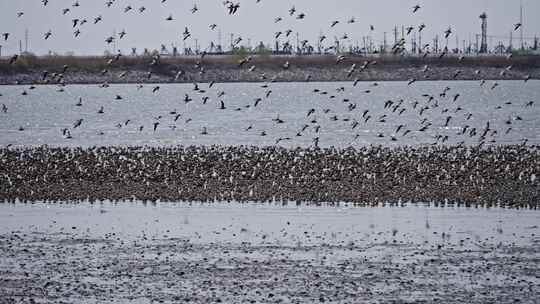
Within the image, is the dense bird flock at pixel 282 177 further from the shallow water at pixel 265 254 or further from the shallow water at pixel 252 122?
the shallow water at pixel 252 122

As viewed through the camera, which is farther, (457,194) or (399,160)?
(399,160)

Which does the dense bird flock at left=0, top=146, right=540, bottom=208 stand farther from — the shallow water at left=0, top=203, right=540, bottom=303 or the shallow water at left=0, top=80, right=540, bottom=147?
the shallow water at left=0, top=80, right=540, bottom=147

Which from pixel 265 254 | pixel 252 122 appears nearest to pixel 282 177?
pixel 265 254

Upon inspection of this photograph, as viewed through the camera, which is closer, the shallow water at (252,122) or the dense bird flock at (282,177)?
the dense bird flock at (282,177)

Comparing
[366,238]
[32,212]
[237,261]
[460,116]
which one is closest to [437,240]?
[366,238]

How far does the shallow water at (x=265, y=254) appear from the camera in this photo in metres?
31.6

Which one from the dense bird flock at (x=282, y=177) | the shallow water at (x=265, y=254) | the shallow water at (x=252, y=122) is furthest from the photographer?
the shallow water at (x=252, y=122)

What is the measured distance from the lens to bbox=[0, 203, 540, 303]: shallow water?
31.6m

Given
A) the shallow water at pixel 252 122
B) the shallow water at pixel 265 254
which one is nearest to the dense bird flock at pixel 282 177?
the shallow water at pixel 265 254

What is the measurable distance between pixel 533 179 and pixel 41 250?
24.4m

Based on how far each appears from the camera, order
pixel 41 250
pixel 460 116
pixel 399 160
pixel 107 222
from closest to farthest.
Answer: pixel 41 250 → pixel 107 222 → pixel 399 160 → pixel 460 116

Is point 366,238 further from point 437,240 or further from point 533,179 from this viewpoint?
point 533,179

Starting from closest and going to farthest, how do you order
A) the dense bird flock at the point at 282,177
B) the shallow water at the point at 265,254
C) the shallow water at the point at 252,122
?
the shallow water at the point at 265,254 < the dense bird flock at the point at 282,177 < the shallow water at the point at 252,122

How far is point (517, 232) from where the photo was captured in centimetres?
4053
